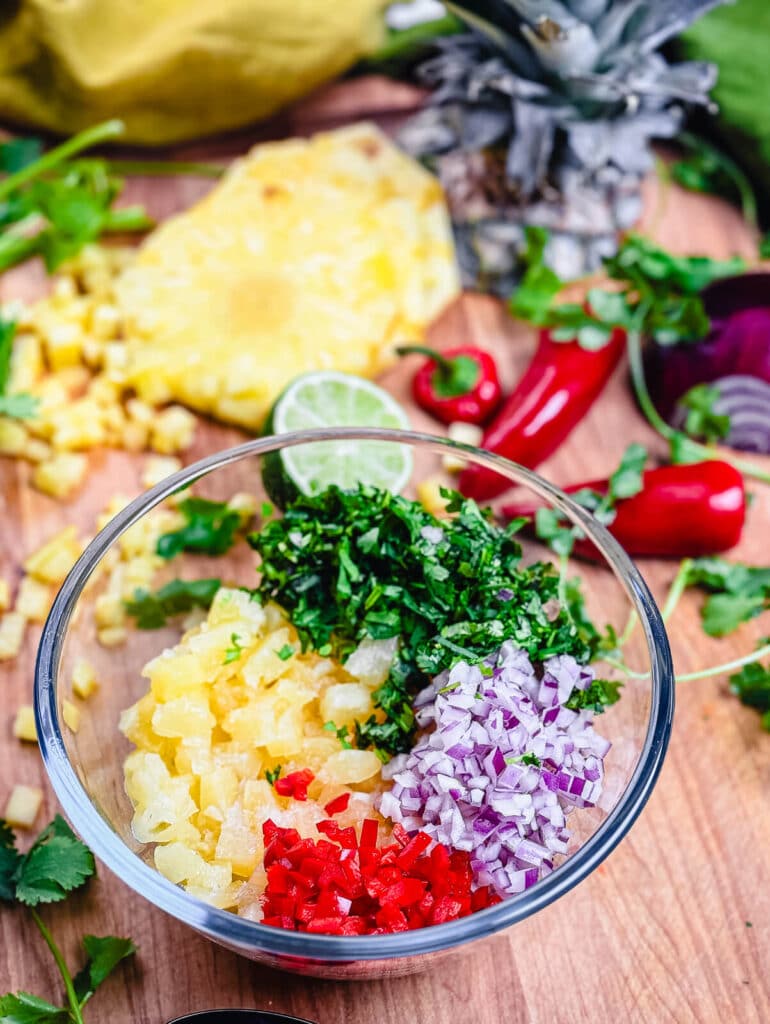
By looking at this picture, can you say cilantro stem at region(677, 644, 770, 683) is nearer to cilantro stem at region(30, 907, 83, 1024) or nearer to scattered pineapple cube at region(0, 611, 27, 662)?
cilantro stem at region(30, 907, 83, 1024)

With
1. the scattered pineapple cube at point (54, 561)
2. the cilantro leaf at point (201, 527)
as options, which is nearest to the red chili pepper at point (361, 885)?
the cilantro leaf at point (201, 527)

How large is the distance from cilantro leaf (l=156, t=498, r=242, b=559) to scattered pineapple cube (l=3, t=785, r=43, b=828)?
1.75ft

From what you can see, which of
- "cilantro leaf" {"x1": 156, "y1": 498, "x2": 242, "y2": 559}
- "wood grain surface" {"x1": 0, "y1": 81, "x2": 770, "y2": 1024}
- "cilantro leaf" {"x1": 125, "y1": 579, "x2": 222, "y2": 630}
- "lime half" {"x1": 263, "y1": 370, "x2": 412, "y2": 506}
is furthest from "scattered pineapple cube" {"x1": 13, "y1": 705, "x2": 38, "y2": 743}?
"lime half" {"x1": 263, "y1": 370, "x2": 412, "y2": 506}

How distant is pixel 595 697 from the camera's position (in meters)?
1.73

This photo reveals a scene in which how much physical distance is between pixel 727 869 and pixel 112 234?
222cm

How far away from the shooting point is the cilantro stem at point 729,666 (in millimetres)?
2049

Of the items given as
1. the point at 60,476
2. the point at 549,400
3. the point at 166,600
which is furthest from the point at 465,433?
the point at 60,476

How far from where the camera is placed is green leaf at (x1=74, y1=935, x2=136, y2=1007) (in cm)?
168

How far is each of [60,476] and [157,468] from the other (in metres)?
0.22

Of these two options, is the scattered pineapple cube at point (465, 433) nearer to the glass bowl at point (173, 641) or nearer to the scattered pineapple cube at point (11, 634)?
the glass bowl at point (173, 641)

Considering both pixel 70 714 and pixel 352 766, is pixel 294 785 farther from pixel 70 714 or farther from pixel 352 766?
pixel 70 714

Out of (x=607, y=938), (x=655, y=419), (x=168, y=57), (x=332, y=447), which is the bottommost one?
(x=607, y=938)

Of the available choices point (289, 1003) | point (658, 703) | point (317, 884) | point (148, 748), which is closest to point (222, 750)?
point (148, 748)

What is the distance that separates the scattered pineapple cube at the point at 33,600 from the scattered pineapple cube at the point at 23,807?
393 mm
